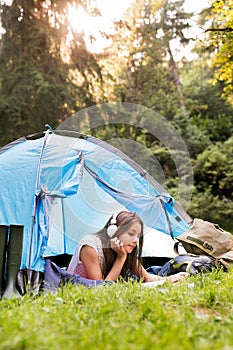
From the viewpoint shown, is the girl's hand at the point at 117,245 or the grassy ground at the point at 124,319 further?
the girl's hand at the point at 117,245

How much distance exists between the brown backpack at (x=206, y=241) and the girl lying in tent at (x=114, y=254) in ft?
1.91

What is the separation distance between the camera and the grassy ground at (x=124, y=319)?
188 centimetres

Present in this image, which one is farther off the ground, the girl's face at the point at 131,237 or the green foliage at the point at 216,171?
the green foliage at the point at 216,171

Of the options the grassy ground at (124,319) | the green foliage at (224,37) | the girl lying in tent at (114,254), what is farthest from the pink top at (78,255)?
the green foliage at (224,37)

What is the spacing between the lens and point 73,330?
2068mm

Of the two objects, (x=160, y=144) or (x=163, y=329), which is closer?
(x=163, y=329)

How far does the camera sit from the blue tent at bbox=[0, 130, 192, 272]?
13.8 feet

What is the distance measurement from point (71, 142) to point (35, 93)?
4.40 metres

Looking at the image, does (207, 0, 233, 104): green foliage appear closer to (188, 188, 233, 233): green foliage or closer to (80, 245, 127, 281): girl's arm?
(188, 188, 233, 233): green foliage

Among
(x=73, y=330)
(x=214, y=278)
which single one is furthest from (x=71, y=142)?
(x=73, y=330)

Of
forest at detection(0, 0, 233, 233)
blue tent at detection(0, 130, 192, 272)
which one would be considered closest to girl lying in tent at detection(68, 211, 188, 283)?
blue tent at detection(0, 130, 192, 272)

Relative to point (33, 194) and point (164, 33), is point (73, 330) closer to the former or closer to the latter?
point (33, 194)

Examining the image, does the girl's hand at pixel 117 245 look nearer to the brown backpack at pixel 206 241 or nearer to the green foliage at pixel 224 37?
the brown backpack at pixel 206 241

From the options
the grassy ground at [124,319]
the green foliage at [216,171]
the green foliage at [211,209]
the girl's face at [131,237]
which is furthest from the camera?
the green foliage at [216,171]
